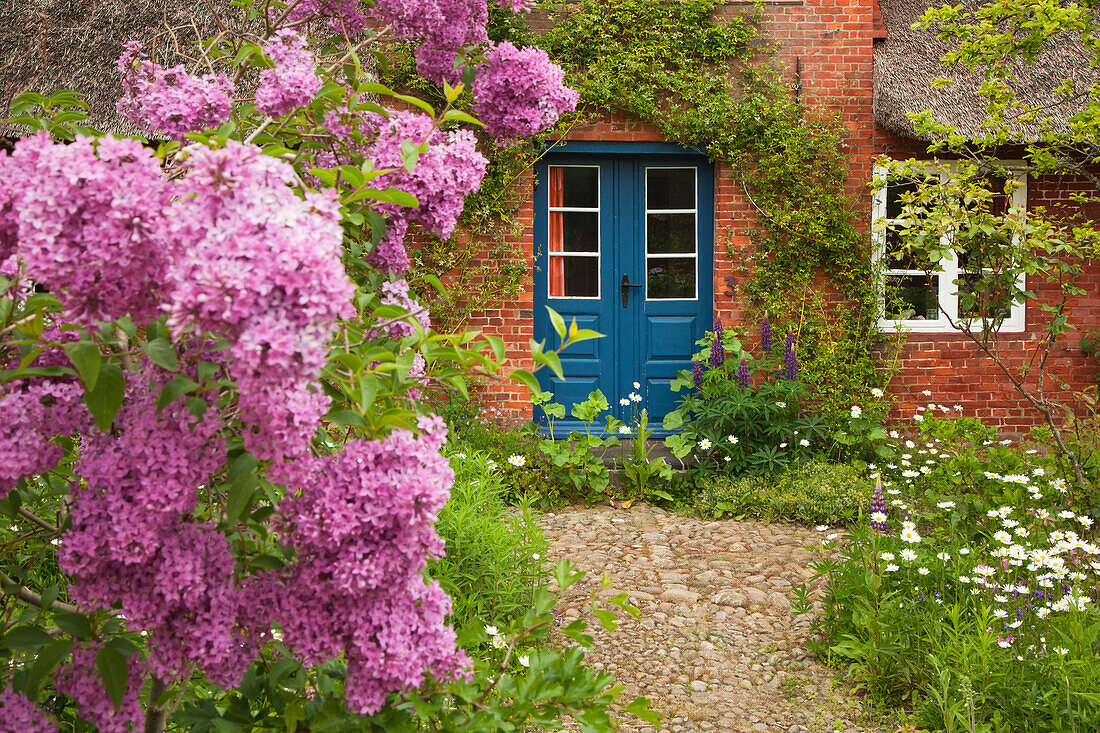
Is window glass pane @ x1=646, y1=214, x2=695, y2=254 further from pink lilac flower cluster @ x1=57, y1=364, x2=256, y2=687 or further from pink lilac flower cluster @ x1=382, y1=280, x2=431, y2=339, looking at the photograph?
pink lilac flower cluster @ x1=57, y1=364, x2=256, y2=687

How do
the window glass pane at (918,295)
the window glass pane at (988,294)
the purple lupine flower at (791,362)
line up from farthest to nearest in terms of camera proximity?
the window glass pane at (918,295) → the purple lupine flower at (791,362) → the window glass pane at (988,294)

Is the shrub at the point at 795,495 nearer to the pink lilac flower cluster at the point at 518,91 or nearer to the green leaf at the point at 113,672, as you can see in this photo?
the pink lilac flower cluster at the point at 518,91

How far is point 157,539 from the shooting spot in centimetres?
113

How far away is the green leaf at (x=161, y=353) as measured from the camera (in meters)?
1.05

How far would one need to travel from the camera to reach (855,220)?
21.3ft

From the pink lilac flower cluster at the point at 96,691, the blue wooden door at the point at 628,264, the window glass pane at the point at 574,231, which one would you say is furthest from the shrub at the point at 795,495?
the pink lilac flower cluster at the point at 96,691

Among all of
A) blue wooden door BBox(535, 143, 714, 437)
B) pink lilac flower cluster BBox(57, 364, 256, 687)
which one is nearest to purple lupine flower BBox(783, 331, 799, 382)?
blue wooden door BBox(535, 143, 714, 437)

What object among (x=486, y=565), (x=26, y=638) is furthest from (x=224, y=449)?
(x=486, y=565)

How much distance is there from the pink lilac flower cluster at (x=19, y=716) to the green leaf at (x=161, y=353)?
0.62m

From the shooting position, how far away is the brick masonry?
21.3 feet

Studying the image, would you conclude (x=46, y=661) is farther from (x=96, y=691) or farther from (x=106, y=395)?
(x=106, y=395)

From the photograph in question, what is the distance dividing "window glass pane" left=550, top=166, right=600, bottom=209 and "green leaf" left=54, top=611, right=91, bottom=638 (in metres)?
5.77

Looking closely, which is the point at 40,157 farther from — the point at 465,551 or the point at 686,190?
the point at 686,190

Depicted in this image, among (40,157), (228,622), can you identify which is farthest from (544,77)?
(228,622)
